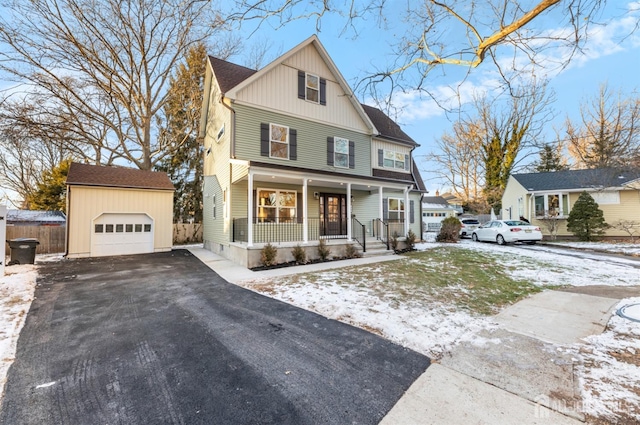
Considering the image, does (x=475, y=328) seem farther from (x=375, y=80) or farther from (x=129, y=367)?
(x=375, y=80)

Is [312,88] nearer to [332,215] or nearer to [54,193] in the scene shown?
[332,215]

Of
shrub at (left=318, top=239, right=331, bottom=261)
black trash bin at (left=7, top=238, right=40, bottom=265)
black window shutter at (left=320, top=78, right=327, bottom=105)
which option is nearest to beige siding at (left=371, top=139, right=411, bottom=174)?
black window shutter at (left=320, top=78, right=327, bottom=105)

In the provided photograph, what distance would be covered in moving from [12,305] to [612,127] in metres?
19.4

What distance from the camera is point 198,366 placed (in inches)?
116

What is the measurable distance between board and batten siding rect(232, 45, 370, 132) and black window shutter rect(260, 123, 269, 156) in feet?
2.89

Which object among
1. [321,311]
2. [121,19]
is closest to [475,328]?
[321,311]

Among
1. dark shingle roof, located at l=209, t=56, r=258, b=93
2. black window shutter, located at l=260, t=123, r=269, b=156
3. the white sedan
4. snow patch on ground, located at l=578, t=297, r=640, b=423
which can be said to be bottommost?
snow patch on ground, located at l=578, t=297, r=640, b=423

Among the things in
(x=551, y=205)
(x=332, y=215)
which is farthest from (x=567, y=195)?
(x=332, y=215)

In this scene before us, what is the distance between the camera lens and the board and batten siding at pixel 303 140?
1053 centimetres

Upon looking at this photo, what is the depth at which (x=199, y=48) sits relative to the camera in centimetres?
1975

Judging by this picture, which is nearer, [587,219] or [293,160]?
[293,160]

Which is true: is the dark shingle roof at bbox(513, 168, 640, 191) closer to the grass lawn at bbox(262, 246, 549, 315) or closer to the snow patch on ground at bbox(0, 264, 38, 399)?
the grass lawn at bbox(262, 246, 549, 315)

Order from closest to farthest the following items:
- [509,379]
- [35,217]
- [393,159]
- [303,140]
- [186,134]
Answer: [509,379]
[303,140]
[393,159]
[35,217]
[186,134]

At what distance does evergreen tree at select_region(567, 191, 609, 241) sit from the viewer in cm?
1522
